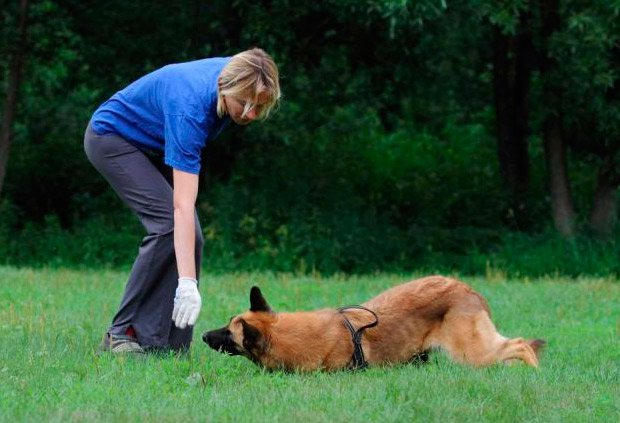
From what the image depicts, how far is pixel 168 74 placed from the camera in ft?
23.0

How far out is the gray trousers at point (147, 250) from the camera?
715 centimetres

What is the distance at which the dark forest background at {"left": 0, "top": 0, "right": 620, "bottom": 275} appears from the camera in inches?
623

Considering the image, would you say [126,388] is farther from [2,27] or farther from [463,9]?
[2,27]

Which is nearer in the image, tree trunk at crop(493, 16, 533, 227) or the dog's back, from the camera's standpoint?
the dog's back

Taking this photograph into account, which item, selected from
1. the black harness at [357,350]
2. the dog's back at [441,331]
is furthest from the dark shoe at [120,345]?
the dog's back at [441,331]

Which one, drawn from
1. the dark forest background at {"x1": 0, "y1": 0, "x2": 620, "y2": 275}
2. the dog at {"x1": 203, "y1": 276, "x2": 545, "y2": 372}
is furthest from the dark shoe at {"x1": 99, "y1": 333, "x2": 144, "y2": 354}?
the dark forest background at {"x1": 0, "y1": 0, "x2": 620, "y2": 275}

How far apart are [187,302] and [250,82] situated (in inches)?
52.0

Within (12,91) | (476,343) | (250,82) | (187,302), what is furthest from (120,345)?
(12,91)

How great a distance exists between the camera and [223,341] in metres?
6.71

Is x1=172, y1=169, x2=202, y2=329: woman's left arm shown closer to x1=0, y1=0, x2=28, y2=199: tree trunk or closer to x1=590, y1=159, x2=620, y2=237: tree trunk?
x1=0, y1=0, x2=28, y2=199: tree trunk

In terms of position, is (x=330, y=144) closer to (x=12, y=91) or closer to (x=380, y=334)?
(x=12, y=91)

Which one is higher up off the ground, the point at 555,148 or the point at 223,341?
the point at 555,148

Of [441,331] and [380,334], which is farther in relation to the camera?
[441,331]

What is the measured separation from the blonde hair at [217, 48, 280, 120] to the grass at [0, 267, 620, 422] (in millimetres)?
1573
